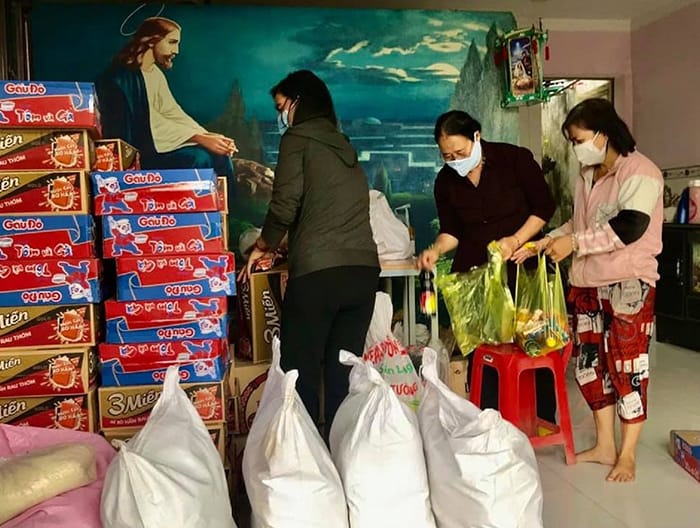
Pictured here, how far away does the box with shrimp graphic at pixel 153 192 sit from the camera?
6.44 feet

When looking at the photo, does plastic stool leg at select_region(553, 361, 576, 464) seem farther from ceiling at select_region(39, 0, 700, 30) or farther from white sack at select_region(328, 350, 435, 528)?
ceiling at select_region(39, 0, 700, 30)

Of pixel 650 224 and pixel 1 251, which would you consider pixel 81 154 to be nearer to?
pixel 1 251

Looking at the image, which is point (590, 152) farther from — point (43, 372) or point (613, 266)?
point (43, 372)

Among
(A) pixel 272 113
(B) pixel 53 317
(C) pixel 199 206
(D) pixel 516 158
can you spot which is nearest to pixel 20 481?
(B) pixel 53 317

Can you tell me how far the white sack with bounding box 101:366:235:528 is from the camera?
4.10 feet

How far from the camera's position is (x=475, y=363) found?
2650 mm

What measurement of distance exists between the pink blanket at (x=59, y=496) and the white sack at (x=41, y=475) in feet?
0.05

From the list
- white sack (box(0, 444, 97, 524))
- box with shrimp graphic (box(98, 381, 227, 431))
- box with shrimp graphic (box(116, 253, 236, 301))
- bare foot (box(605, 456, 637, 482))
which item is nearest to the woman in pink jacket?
bare foot (box(605, 456, 637, 482))

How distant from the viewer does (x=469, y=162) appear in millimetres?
2559

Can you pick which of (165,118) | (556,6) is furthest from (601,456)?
(556,6)

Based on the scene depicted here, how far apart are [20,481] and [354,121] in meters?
3.07

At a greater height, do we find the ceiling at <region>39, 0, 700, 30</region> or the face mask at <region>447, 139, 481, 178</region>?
the ceiling at <region>39, 0, 700, 30</region>

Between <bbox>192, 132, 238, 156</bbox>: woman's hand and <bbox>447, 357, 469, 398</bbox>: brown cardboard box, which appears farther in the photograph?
<bbox>192, 132, 238, 156</bbox>: woman's hand

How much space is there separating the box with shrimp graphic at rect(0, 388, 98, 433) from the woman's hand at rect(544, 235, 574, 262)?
5.29 feet
